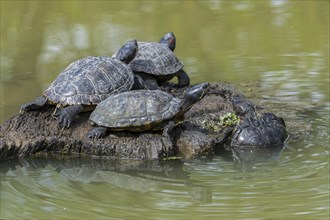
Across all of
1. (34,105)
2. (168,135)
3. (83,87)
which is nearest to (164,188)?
(168,135)

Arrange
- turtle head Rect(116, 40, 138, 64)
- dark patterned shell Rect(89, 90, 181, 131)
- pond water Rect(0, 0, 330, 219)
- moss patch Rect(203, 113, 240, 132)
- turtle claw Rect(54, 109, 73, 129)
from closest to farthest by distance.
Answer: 1. pond water Rect(0, 0, 330, 219)
2. dark patterned shell Rect(89, 90, 181, 131)
3. turtle claw Rect(54, 109, 73, 129)
4. moss patch Rect(203, 113, 240, 132)
5. turtle head Rect(116, 40, 138, 64)

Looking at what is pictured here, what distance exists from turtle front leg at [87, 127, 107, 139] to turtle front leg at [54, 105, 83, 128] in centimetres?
29

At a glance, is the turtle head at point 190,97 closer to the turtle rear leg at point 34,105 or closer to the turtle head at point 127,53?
the turtle head at point 127,53

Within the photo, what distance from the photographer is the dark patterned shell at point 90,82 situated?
788 cm

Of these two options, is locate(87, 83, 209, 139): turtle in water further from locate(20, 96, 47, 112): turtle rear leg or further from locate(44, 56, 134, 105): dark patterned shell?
locate(20, 96, 47, 112): turtle rear leg

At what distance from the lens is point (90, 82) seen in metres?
7.98

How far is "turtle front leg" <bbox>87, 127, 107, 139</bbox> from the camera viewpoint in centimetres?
758

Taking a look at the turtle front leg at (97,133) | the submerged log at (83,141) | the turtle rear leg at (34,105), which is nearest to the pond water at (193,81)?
the submerged log at (83,141)

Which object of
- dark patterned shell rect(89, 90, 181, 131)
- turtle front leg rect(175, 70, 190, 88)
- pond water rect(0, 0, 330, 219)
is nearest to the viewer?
pond water rect(0, 0, 330, 219)

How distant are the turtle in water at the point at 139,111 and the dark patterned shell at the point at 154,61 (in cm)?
147

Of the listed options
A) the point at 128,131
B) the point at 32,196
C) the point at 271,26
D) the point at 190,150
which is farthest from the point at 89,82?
the point at 271,26

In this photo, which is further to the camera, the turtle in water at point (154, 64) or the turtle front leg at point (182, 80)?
the turtle front leg at point (182, 80)

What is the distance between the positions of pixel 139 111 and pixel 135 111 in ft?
0.15

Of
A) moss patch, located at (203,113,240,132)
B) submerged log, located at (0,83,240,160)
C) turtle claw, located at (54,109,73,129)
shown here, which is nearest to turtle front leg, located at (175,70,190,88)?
moss patch, located at (203,113,240,132)
